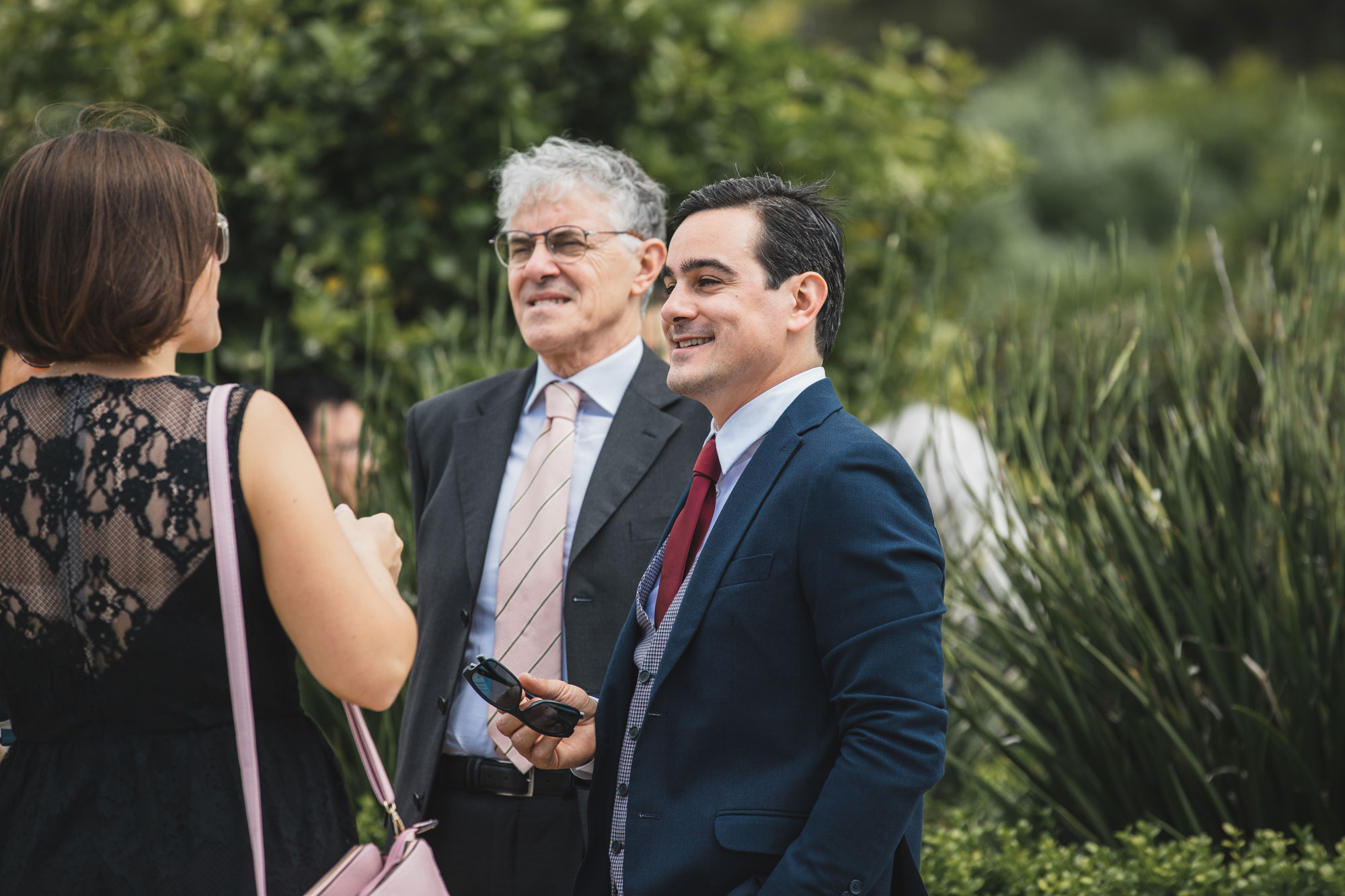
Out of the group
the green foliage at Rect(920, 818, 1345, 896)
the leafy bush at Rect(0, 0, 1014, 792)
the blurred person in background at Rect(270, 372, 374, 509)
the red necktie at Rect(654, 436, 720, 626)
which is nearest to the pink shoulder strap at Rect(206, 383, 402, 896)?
the red necktie at Rect(654, 436, 720, 626)

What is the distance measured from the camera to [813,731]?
69.1 inches

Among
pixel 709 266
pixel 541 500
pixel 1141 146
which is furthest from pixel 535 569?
pixel 1141 146

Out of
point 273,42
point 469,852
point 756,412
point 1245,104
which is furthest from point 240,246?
point 1245,104

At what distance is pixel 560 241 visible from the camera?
281cm

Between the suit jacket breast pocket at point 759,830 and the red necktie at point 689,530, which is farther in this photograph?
the red necktie at point 689,530

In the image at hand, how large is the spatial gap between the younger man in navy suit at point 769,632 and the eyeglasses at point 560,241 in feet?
2.49

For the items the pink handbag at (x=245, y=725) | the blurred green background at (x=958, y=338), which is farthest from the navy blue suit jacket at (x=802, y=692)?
the blurred green background at (x=958, y=338)

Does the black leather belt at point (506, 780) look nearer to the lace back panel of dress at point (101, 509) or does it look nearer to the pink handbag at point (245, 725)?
the pink handbag at point (245, 725)

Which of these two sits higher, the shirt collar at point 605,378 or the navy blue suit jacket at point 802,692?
the shirt collar at point 605,378

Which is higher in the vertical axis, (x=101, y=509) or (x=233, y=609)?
(x=101, y=509)

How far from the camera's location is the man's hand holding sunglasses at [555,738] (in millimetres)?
2041

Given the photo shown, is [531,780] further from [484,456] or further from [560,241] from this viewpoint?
[560,241]

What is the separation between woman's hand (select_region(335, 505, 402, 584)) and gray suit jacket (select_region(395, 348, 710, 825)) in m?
0.80

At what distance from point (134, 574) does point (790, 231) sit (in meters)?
1.12
